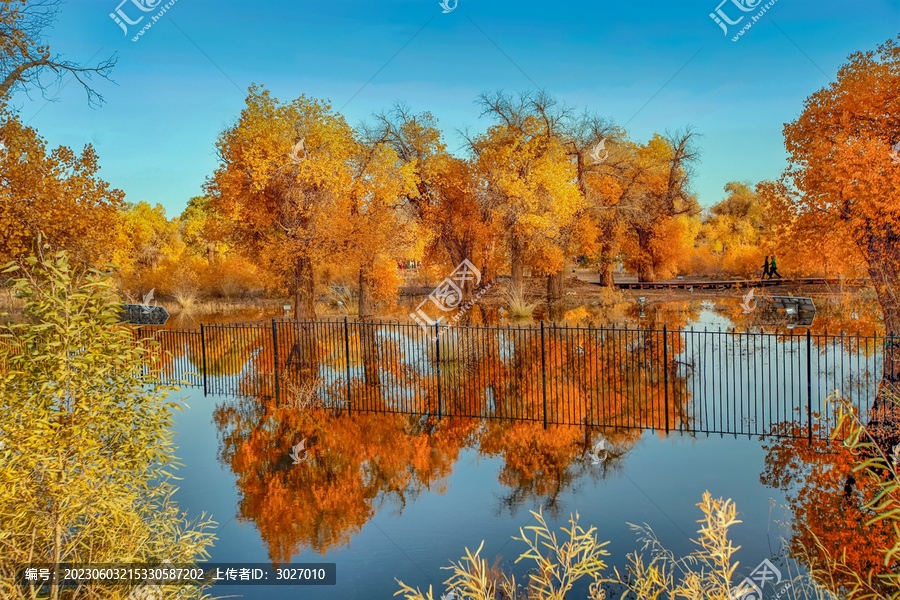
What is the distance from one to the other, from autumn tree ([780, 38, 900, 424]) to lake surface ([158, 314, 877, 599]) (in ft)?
17.2

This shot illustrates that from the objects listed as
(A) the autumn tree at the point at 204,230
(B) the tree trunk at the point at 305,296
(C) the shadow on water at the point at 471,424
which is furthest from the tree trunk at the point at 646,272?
(A) the autumn tree at the point at 204,230

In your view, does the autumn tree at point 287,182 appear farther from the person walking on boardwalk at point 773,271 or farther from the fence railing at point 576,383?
the person walking on boardwalk at point 773,271

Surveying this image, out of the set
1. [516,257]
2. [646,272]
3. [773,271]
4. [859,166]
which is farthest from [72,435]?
[646,272]

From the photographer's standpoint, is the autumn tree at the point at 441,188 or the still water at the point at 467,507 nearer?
the still water at the point at 467,507

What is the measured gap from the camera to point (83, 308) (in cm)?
545

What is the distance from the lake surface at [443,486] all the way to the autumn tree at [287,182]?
12.5 metres

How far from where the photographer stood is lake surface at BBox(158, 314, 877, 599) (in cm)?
797

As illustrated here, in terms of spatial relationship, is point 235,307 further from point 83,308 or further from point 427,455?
point 83,308

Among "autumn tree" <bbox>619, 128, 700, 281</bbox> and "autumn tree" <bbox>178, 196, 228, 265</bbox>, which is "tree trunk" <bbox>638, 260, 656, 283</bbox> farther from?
"autumn tree" <bbox>178, 196, 228, 265</bbox>

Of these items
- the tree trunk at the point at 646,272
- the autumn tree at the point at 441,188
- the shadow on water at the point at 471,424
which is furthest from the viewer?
the tree trunk at the point at 646,272

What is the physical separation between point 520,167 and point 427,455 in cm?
2445

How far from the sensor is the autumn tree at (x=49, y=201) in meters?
17.1

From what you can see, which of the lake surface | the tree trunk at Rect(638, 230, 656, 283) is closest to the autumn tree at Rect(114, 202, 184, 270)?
the tree trunk at Rect(638, 230, 656, 283)

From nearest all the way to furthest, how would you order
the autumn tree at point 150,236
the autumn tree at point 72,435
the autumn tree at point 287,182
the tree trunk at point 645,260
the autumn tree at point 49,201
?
the autumn tree at point 72,435 → the autumn tree at point 49,201 → the autumn tree at point 287,182 → the tree trunk at point 645,260 → the autumn tree at point 150,236
